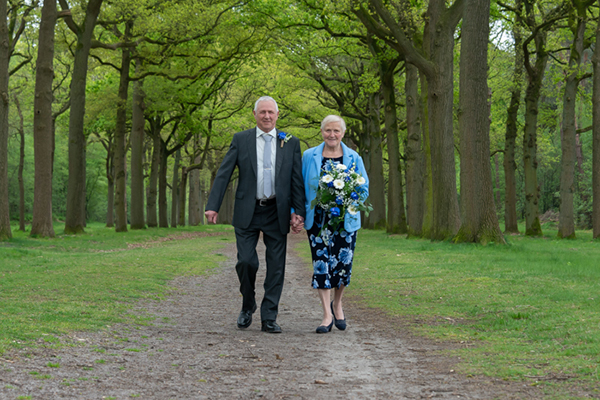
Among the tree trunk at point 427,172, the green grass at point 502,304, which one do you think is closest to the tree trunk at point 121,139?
the tree trunk at point 427,172

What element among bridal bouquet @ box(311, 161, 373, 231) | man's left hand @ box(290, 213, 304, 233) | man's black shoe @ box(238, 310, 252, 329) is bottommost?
man's black shoe @ box(238, 310, 252, 329)

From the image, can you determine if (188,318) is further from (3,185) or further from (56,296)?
(3,185)

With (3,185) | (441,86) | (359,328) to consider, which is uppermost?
(441,86)

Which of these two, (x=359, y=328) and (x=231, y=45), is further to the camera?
(x=231, y=45)

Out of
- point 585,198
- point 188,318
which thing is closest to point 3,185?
point 188,318

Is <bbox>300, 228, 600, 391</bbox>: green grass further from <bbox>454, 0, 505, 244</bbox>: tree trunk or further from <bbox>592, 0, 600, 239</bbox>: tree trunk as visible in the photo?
<bbox>592, 0, 600, 239</bbox>: tree trunk

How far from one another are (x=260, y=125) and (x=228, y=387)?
3.11 meters

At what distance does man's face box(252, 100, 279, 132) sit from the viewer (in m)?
6.35

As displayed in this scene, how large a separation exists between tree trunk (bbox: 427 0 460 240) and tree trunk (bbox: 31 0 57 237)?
11.4m

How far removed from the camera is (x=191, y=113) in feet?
109

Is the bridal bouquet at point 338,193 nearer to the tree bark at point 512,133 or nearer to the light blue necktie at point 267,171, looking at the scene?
the light blue necktie at point 267,171

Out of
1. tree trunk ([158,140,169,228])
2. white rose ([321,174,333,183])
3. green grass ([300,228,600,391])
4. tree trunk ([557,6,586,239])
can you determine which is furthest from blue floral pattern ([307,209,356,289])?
tree trunk ([158,140,169,228])

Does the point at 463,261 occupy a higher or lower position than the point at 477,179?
lower

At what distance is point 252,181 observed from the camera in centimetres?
634
